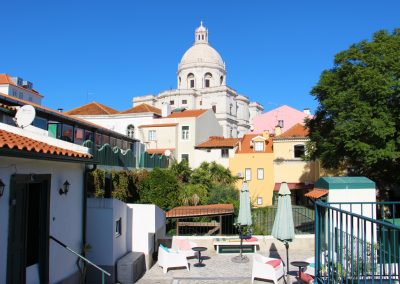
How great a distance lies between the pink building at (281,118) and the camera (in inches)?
2496

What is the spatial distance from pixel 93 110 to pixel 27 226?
4446 centimetres

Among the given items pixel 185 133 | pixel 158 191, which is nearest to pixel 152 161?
pixel 158 191

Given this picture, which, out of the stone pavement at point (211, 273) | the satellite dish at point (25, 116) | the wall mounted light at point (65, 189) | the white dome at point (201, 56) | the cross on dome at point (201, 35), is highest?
the cross on dome at point (201, 35)

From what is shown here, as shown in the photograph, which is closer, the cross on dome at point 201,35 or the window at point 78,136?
the window at point 78,136

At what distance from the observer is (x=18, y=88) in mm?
65250

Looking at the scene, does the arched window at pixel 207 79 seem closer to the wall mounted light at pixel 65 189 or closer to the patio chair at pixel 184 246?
the patio chair at pixel 184 246

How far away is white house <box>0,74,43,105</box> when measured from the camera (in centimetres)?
6290

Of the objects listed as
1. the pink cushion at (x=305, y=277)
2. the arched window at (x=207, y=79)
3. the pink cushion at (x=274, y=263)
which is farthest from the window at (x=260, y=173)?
the arched window at (x=207, y=79)

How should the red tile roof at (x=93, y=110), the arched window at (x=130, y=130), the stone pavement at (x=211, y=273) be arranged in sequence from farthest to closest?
the red tile roof at (x=93, y=110) < the arched window at (x=130, y=130) < the stone pavement at (x=211, y=273)

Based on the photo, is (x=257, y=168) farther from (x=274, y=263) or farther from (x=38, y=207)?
(x=38, y=207)

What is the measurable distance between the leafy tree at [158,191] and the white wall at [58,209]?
1328 centimetres

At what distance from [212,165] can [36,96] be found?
158 ft

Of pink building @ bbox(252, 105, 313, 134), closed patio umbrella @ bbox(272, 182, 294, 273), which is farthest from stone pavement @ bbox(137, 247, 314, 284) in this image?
pink building @ bbox(252, 105, 313, 134)

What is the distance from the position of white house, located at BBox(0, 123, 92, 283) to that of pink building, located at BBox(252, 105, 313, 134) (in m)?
52.3
